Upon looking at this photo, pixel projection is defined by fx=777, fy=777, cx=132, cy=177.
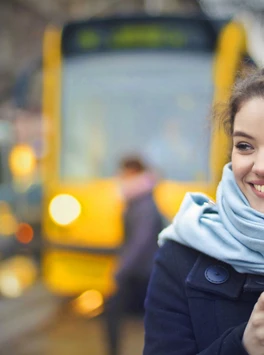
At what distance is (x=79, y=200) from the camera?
7.20 metres

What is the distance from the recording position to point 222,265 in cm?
169

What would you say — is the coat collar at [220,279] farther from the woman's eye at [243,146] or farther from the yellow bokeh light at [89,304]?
the yellow bokeh light at [89,304]

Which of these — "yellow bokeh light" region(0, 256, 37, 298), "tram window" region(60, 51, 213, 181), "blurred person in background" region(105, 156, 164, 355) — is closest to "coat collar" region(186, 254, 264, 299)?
"blurred person in background" region(105, 156, 164, 355)

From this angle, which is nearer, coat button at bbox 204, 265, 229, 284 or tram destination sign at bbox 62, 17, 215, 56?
coat button at bbox 204, 265, 229, 284

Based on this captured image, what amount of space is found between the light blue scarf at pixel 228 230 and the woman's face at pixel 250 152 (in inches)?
1.0

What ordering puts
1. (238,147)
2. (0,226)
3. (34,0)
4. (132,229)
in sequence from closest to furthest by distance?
1. (238,147)
2. (132,229)
3. (0,226)
4. (34,0)

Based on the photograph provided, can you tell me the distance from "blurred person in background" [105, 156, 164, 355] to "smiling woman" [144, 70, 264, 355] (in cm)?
335

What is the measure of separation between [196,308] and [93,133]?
19.3 feet

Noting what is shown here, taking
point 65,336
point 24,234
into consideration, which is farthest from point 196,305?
point 24,234

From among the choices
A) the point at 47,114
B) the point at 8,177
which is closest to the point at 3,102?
the point at 8,177

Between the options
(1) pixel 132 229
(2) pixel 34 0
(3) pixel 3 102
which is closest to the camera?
(1) pixel 132 229

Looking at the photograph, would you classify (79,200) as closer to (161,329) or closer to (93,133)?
(93,133)

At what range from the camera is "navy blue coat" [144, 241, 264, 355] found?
1.65m

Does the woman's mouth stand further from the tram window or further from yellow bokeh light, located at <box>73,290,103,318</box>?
yellow bokeh light, located at <box>73,290,103,318</box>
